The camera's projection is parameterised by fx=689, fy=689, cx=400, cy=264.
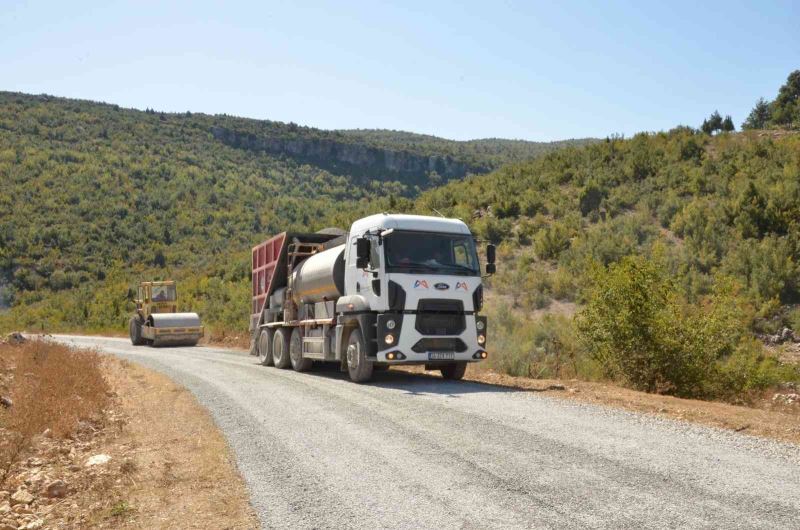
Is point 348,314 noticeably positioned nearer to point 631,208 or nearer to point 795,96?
point 631,208

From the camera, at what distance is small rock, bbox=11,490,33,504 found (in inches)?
247

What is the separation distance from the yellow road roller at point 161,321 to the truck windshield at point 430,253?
19.6 meters

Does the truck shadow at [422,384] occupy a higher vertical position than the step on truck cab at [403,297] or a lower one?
lower

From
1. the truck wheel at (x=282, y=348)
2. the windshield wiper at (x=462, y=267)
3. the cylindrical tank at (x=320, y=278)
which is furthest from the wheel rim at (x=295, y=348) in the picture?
the windshield wiper at (x=462, y=267)

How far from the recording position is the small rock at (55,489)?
6.53 metres

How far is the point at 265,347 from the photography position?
19953 millimetres

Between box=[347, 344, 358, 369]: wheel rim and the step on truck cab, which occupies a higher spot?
the step on truck cab

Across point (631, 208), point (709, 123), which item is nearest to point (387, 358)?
point (631, 208)

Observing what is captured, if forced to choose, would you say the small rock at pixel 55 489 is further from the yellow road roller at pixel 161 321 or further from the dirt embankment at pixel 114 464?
the yellow road roller at pixel 161 321

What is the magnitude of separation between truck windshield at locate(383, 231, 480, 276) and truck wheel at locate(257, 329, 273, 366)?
7.59 meters

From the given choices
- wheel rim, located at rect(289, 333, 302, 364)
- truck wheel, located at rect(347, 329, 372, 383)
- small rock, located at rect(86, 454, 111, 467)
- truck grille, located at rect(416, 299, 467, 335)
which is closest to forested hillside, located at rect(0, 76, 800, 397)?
truck grille, located at rect(416, 299, 467, 335)

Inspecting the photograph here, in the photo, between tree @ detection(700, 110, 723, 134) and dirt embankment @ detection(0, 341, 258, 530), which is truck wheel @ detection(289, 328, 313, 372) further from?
tree @ detection(700, 110, 723, 134)

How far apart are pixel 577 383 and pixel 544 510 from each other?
29.3ft

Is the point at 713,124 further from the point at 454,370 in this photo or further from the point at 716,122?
the point at 454,370
